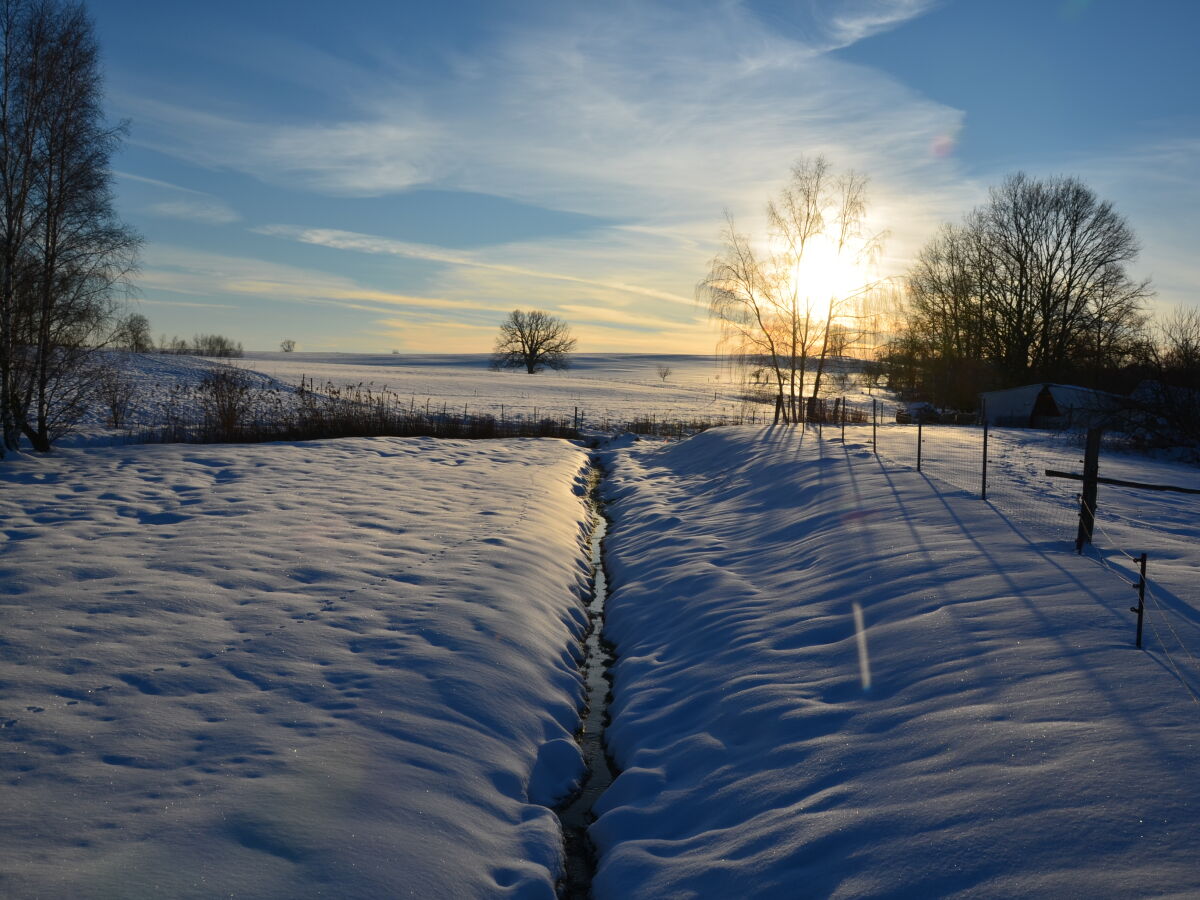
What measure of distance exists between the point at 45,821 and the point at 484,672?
339 cm

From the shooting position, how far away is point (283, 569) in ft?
29.9

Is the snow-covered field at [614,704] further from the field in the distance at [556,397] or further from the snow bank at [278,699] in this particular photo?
the field in the distance at [556,397]

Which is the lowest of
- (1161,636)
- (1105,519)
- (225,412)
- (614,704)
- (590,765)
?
(590,765)

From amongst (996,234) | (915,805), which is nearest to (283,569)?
(915,805)

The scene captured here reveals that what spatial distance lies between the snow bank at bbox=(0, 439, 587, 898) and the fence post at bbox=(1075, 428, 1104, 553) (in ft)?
19.4

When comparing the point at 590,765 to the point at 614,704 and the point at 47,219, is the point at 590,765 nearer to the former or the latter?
the point at 614,704

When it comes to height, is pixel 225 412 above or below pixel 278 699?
above

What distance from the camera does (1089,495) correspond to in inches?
341

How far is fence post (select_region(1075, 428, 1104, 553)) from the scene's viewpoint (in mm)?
8227

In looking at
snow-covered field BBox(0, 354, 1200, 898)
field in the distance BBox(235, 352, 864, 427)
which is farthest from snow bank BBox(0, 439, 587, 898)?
field in the distance BBox(235, 352, 864, 427)

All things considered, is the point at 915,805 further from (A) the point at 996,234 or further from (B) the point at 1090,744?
(A) the point at 996,234

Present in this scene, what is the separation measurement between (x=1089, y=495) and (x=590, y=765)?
6635mm

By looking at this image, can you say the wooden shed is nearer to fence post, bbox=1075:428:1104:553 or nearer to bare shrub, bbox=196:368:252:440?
fence post, bbox=1075:428:1104:553

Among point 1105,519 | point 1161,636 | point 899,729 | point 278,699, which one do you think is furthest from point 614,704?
point 1105,519
